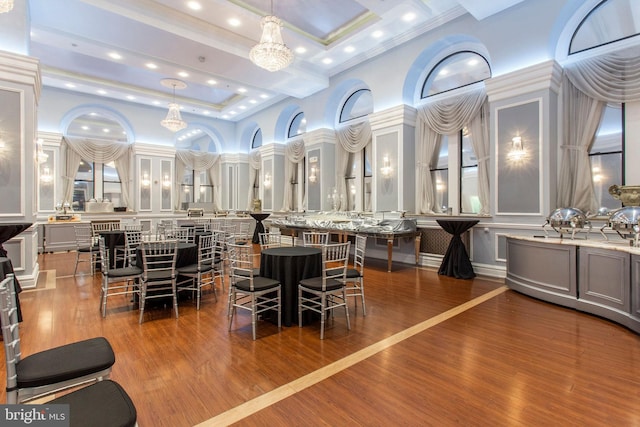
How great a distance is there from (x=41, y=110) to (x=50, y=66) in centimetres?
177

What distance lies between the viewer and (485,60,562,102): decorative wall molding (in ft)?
17.4

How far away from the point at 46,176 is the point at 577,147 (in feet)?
43.8

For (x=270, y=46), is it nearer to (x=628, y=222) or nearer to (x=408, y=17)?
(x=408, y=17)

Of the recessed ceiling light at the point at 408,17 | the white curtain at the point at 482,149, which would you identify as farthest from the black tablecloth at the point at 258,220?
the recessed ceiling light at the point at 408,17

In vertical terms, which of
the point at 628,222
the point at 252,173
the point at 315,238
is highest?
the point at 252,173

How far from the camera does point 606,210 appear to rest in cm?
509

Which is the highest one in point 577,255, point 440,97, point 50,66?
point 50,66

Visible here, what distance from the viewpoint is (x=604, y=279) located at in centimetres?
382


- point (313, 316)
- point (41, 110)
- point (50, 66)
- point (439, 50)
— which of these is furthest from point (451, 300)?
point (41, 110)

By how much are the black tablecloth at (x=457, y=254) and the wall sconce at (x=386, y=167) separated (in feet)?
6.79

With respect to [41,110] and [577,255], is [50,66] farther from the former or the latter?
[577,255]

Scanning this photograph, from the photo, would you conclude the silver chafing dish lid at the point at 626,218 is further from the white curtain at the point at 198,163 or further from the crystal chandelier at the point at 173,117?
the white curtain at the point at 198,163

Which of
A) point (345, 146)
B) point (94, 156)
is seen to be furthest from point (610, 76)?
point (94, 156)

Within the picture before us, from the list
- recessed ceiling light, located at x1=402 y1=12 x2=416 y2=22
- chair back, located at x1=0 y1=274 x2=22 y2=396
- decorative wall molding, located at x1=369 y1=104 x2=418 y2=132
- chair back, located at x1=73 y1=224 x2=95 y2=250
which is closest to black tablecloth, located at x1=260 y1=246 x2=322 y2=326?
chair back, located at x1=0 y1=274 x2=22 y2=396
